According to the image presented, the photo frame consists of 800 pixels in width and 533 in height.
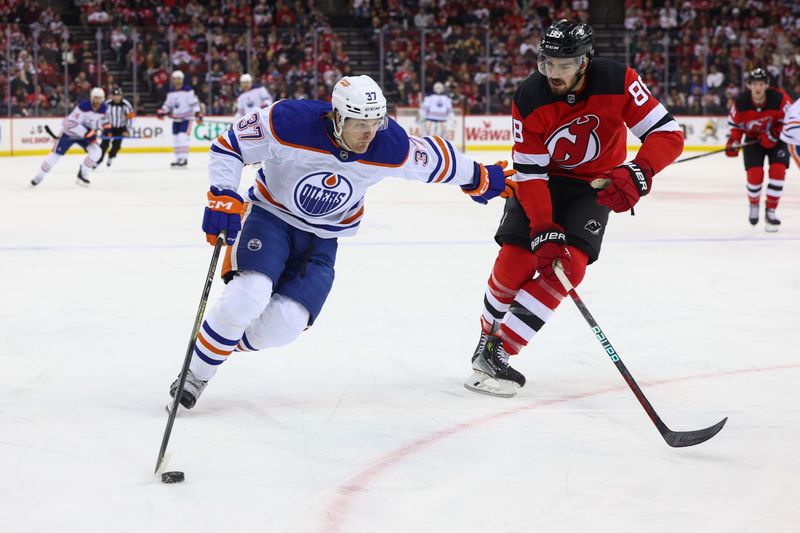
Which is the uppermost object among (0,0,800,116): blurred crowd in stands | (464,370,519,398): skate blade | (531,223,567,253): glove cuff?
(0,0,800,116): blurred crowd in stands

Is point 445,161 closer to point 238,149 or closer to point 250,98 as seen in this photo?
point 238,149

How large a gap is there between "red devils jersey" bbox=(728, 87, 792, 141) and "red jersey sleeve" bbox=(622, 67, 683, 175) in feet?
15.2

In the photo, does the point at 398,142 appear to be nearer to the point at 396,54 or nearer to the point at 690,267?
the point at 690,267

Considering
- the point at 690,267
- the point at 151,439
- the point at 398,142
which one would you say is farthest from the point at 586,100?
the point at 690,267

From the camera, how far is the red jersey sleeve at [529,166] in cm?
317

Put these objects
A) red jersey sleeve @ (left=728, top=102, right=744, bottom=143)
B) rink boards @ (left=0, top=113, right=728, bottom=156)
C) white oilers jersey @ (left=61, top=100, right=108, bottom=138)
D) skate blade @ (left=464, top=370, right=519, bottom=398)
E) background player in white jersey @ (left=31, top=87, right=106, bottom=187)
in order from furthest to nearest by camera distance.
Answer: rink boards @ (left=0, top=113, right=728, bottom=156), white oilers jersey @ (left=61, top=100, right=108, bottom=138), background player in white jersey @ (left=31, top=87, right=106, bottom=187), red jersey sleeve @ (left=728, top=102, right=744, bottom=143), skate blade @ (left=464, top=370, right=519, bottom=398)

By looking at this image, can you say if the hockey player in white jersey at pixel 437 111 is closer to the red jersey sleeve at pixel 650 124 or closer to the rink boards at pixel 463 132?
the rink boards at pixel 463 132

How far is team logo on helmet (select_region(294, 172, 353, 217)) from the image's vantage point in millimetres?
2957

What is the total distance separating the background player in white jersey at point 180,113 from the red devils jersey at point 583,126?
11231 mm

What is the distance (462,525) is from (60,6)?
61.9ft

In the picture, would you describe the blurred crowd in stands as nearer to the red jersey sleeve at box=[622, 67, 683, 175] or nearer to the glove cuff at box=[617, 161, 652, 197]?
the red jersey sleeve at box=[622, 67, 683, 175]

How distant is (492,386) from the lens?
3.21 meters

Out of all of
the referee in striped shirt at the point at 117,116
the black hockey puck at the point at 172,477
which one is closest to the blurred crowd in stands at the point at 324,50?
the referee in striped shirt at the point at 117,116

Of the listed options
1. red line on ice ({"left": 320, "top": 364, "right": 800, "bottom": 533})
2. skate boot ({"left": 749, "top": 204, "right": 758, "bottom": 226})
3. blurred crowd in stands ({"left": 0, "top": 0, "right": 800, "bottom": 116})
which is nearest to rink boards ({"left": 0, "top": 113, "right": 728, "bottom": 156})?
blurred crowd in stands ({"left": 0, "top": 0, "right": 800, "bottom": 116})
